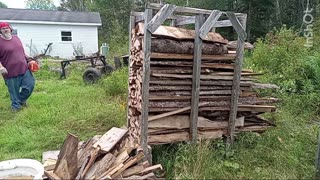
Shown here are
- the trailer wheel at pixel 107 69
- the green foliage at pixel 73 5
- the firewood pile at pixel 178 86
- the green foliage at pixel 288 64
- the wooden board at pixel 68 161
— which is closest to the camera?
the wooden board at pixel 68 161

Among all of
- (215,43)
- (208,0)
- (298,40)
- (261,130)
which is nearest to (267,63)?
(298,40)

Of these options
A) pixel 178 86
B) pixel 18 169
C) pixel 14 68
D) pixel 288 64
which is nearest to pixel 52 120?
pixel 14 68

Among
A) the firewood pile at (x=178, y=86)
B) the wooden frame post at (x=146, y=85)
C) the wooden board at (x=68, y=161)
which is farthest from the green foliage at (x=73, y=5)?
the wooden board at (x=68, y=161)

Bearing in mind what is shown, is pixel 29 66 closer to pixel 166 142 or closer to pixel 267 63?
pixel 166 142

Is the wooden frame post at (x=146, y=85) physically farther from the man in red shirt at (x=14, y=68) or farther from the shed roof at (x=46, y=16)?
the shed roof at (x=46, y=16)

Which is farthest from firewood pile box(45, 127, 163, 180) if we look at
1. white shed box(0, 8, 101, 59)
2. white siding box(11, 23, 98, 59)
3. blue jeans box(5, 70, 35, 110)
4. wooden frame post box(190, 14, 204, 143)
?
white siding box(11, 23, 98, 59)

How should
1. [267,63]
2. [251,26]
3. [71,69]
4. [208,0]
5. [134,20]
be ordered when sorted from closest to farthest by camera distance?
1. [134,20]
2. [267,63]
3. [71,69]
4. [251,26]
5. [208,0]

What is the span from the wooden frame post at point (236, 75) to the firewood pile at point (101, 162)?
1.19m

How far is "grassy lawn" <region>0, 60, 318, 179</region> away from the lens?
3.26 m

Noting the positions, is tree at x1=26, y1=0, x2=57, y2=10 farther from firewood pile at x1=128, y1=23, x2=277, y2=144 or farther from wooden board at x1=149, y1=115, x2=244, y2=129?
wooden board at x1=149, y1=115, x2=244, y2=129

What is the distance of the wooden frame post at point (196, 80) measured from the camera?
3398mm

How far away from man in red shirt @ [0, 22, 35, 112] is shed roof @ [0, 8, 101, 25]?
13792 millimetres

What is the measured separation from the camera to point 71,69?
12422 mm

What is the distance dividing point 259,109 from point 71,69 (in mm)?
9828
